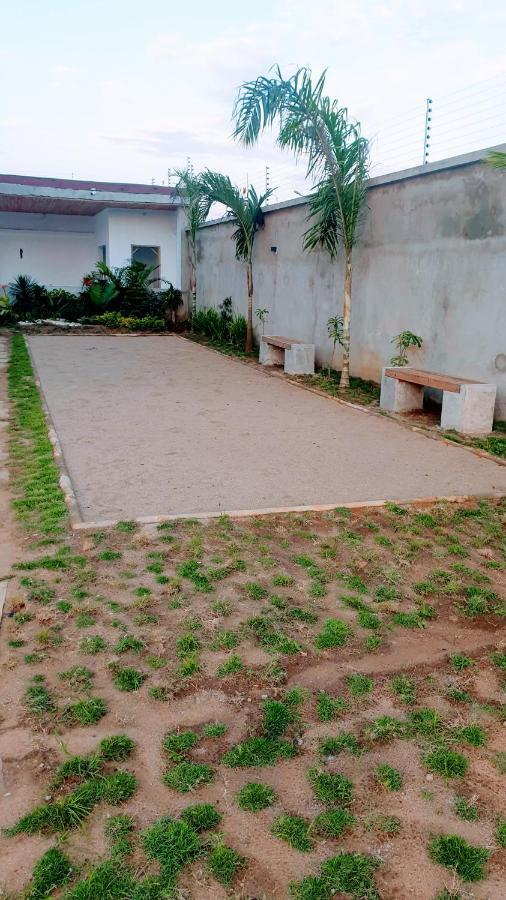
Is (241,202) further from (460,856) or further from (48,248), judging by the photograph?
(460,856)

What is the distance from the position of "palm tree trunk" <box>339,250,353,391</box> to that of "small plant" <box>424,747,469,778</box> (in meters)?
7.89

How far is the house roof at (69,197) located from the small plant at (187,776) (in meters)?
17.5

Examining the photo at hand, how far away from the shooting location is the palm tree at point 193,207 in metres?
15.1

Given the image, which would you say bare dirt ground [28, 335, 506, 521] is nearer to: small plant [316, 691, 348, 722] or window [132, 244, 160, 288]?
small plant [316, 691, 348, 722]

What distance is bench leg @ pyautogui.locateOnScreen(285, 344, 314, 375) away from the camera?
11391 mm

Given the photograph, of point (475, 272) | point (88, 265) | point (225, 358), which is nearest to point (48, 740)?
point (475, 272)

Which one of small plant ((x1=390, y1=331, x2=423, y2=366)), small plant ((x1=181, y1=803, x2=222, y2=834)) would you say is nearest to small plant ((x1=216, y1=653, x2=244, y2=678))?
small plant ((x1=181, y1=803, x2=222, y2=834))

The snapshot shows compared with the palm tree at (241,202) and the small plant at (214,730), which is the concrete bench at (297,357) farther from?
the small plant at (214,730)

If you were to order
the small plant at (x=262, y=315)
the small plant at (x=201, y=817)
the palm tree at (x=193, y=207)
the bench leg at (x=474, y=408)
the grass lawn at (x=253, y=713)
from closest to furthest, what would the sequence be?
the grass lawn at (x=253, y=713) → the small plant at (x=201, y=817) → the bench leg at (x=474, y=408) → the small plant at (x=262, y=315) → the palm tree at (x=193, y=207)

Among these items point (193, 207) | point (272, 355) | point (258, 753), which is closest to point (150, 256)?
point (193, 207)

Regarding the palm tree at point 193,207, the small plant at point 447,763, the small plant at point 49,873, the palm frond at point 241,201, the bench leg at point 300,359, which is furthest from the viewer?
the palm tree at point 193,207

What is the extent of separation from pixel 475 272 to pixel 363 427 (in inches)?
85.4

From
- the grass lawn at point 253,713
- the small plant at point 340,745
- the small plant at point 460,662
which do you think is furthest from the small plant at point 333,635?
the small plant at point 340,745

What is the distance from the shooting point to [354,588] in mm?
3783
